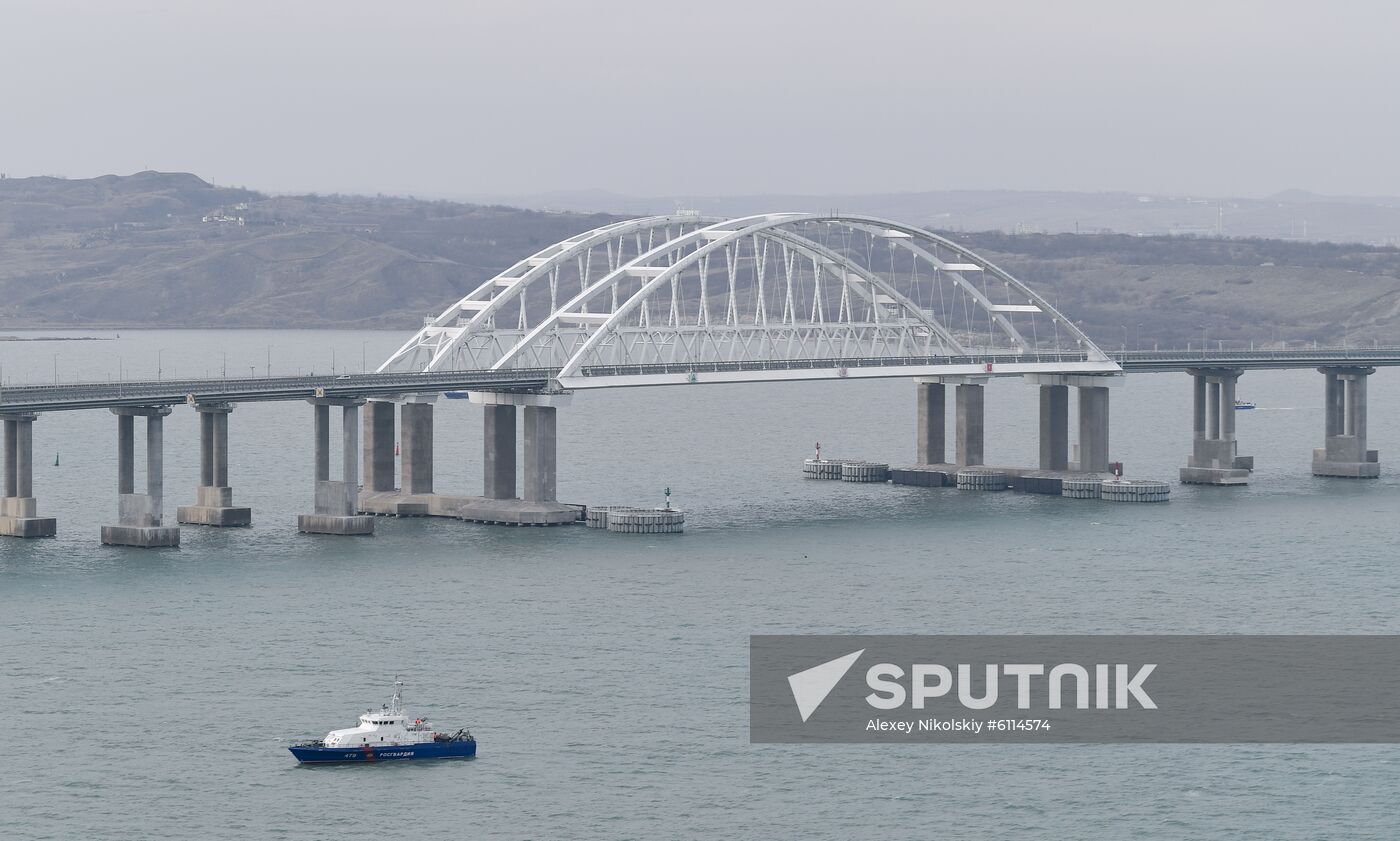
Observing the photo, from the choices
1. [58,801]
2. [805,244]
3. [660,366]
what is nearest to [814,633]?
[58,801]

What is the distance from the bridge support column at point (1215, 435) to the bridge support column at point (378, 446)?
50994mm

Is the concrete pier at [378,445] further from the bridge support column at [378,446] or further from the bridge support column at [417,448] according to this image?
the bridge support column at [417,448]

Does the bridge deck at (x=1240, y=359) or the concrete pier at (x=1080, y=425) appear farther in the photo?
the bridge deck at (x=1240, y=359)

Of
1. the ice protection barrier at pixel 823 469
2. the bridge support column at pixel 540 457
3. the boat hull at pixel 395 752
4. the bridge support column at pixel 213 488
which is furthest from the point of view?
the ice protection barrier at pixel 823 469

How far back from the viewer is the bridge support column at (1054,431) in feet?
474

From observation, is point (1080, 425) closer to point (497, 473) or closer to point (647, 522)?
point (647, 522)

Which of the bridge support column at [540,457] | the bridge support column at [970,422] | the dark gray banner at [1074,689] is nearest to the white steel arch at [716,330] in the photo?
the bridge support column at [970,422]

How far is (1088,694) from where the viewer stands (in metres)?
77.9

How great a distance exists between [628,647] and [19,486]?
39202 millimetres

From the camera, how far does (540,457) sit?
4766 inches

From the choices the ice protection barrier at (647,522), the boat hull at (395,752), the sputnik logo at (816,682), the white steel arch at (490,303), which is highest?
the white steel arch at (490,303)

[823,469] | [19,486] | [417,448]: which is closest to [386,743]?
[19,486]

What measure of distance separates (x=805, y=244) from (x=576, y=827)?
292 feet

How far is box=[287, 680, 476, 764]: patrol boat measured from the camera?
66300mm
